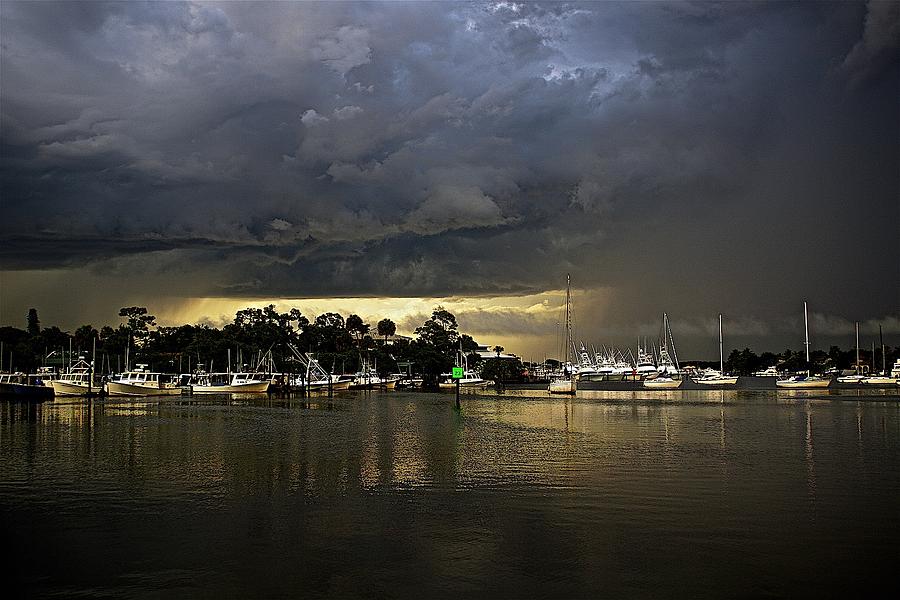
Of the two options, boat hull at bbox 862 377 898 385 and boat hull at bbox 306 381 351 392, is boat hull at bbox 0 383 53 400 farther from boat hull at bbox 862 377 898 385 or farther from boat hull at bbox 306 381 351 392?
boat hull at bbox 862 377 898 385

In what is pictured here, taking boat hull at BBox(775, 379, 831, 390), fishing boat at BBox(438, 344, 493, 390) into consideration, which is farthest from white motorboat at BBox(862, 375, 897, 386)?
fishing boat at BBox(438, 344, 493, 390)

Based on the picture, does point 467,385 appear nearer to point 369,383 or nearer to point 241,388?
point 369,383

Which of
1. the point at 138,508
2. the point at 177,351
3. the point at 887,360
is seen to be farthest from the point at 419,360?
the point at 138,508

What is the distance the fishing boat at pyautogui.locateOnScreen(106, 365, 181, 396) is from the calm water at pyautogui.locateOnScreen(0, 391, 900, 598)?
76.5 m

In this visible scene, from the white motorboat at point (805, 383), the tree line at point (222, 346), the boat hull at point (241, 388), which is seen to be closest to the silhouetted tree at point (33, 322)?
the tree line at point (222, 346)

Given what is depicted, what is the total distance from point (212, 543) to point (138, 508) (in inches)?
211

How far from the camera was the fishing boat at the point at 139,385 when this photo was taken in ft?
372

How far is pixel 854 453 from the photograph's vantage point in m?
35.8

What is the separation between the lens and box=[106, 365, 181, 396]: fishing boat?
11338cm

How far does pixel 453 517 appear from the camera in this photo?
21.2m

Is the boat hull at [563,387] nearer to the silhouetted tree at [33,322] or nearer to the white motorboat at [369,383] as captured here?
the white motorboat at [369,383]

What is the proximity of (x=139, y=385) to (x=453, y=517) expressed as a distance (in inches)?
4214

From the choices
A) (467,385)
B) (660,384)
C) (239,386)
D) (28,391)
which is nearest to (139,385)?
(239,386)

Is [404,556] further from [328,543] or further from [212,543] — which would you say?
[212,543]
